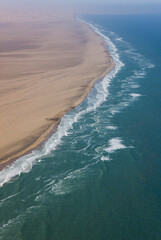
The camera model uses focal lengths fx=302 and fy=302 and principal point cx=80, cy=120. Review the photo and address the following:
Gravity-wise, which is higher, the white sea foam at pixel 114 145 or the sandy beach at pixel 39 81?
the sandy beach at pixel 39 81

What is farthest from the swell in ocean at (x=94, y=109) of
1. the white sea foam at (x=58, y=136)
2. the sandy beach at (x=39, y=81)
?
the sandy beach at (x=39, y=81)

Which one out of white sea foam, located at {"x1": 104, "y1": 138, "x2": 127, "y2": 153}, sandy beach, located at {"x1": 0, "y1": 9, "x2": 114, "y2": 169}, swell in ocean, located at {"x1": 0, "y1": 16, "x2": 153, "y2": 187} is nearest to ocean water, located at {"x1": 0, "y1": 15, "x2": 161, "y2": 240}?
white sea foam, located at {"x1": 104, "y1": 138, "x2": 127, "y2": 153}

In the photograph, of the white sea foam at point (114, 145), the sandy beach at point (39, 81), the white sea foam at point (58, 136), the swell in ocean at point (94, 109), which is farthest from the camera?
the sandy beach at point (39, 81)

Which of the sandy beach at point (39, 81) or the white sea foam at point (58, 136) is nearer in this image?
the white sea foam at point (58, 136)

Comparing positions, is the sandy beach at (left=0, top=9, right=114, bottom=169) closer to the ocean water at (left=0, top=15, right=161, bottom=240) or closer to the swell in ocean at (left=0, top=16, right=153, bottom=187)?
the swell in ocean at (left=0, top=16, right=153, bottom=187)

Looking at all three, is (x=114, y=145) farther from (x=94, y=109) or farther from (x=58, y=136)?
(x=94, y=109)

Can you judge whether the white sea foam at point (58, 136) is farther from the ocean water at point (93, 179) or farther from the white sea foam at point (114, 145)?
the white sea foam at point (114, 145)
